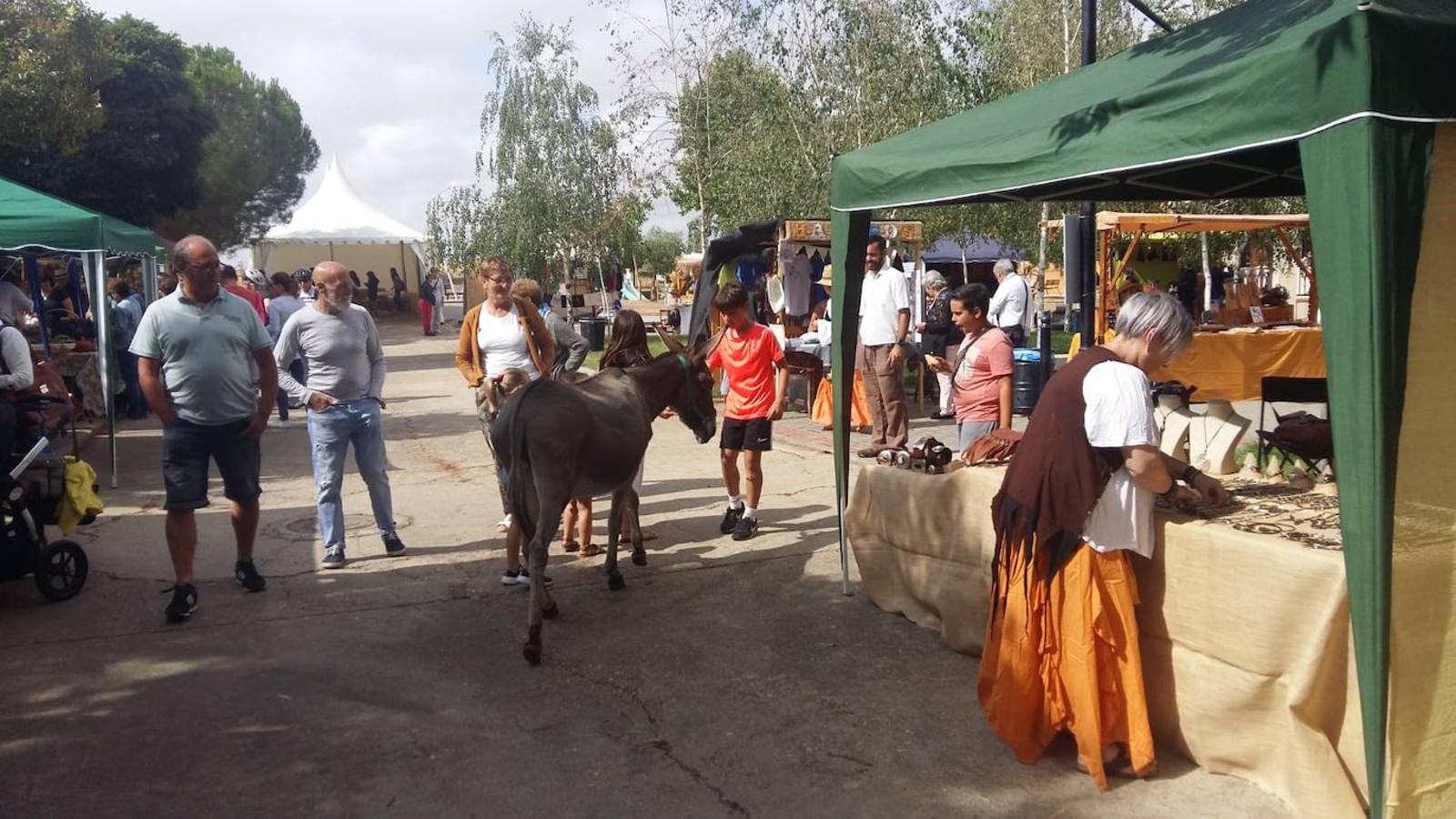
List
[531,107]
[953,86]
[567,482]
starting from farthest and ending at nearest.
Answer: [531,107], [953,86], [567,482]

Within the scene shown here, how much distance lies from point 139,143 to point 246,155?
25.9 metres

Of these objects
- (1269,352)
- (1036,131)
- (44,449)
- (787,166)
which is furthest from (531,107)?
(1036,131)

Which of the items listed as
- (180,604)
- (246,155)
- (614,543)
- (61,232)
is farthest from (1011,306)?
(246,155)

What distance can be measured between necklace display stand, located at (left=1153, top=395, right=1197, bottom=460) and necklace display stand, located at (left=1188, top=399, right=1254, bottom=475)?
3cm

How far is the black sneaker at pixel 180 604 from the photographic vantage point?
5.91m

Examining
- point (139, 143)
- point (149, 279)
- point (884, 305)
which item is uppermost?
point (139, 143)

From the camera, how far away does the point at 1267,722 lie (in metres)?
3.76

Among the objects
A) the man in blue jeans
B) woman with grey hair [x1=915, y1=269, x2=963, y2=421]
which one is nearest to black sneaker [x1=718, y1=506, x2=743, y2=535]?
the man in blue jeans

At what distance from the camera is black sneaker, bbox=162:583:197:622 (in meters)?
5.91

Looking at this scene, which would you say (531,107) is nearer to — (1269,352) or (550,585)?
(1269,352)

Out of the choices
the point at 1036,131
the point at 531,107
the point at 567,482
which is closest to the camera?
the point at 1036,131

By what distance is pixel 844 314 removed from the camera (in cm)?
600

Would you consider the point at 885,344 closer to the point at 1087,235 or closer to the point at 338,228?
the point at 1087,235

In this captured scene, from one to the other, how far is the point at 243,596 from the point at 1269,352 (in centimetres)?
1264
